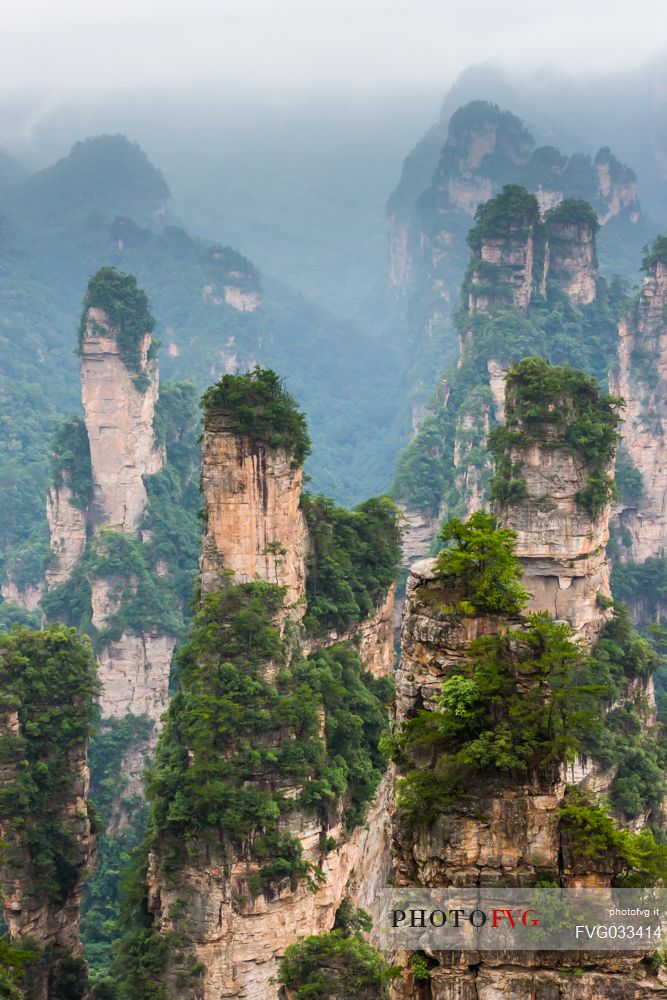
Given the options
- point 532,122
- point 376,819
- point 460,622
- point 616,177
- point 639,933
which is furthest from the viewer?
point 532,122

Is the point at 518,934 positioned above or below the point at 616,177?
below

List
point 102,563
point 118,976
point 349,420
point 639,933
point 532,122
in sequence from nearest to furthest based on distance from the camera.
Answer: point 639,933 → point 118,976 → point 102,563 → point 349,420 → point 532,122

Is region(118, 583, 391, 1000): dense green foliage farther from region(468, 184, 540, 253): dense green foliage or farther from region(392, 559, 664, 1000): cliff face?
region(468, 184, 540, 253): dense green foliage

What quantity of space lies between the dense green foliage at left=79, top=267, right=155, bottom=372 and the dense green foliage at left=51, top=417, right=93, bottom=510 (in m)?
4.82

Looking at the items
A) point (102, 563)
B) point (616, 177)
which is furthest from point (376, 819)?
point (616, 177)

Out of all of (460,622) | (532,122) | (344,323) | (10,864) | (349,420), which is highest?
(532,122)

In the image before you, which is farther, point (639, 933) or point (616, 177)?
point (616, 177)

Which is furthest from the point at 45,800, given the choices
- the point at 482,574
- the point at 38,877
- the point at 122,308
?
the point at 122,308

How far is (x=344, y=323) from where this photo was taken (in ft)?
424

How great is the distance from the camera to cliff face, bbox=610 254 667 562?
56.5m

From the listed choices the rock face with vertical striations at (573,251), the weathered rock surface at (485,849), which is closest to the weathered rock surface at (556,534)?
the weathered rock surface at (485,849)

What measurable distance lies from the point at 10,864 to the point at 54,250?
92.4 metres

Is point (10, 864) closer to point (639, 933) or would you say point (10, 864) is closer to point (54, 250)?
point (639, 933)

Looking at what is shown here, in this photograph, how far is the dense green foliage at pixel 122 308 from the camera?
5603cm
